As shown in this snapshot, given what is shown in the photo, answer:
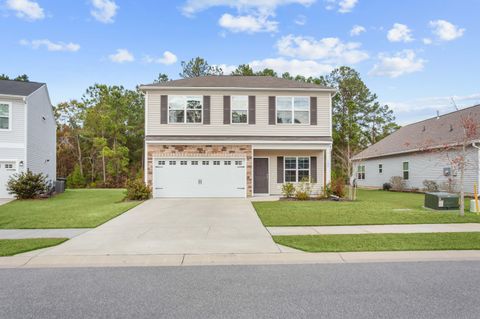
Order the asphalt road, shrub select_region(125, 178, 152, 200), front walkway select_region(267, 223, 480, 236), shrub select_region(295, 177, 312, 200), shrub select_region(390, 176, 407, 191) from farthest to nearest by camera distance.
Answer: shrub select_region(390, 176, 407, 191) < shrub select_region(125, 178, 152, 200) < shrub select_region(295, 177, 312, 200) < front walkway select_region(267, 223, 480, 236) < the asphalt road

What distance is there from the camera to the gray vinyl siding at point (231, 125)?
659 inches

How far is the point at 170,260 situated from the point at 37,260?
2.55 metres

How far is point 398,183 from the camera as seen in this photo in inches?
911

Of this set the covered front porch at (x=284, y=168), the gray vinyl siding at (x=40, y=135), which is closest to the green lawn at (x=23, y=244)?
the covered front porch at (x=284, y=168)

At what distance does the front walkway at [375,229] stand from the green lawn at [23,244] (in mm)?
5315

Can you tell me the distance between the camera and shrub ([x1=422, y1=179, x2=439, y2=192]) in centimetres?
1917

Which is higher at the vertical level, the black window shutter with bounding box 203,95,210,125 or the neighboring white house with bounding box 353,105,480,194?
the black window shutter with bounding box 203,95,210,125

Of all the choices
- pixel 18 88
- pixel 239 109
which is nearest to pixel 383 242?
pixel 239 109

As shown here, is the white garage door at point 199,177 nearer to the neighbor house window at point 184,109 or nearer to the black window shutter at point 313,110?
the neighbor house window at point 184,109

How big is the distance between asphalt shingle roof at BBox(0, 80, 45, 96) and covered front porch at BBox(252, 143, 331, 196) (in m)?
14.0

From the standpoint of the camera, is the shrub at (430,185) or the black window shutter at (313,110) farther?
the shrub at (430,185)

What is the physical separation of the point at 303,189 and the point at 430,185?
9.00 m

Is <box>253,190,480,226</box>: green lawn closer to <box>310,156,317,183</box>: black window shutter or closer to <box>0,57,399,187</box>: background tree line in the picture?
<box>310,156,317,183</box>: black window shutter

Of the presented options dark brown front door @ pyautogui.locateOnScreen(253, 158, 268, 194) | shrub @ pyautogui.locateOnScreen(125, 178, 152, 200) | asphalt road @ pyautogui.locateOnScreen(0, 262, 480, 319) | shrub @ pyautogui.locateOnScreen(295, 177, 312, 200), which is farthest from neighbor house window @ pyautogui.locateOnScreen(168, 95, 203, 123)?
asphalt road @ pyautogui.locateOnScreen(0, 262, 480, 319)
